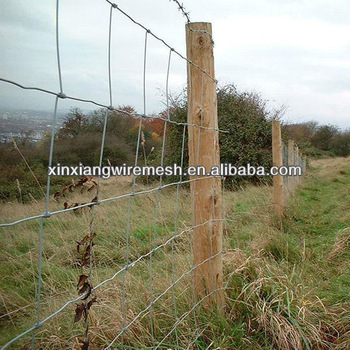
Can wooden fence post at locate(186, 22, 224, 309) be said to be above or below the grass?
above

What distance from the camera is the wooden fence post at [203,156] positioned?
2.48m

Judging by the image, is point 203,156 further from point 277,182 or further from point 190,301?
point 277,182

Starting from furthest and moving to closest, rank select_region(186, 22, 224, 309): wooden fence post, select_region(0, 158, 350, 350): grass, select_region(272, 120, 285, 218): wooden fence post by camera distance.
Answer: select_region(272, 120, 285, 218): wooden fence post
select_region(186, 22, 224, 309): wooden fence post
select_region(0, 158, 350, 350): grass

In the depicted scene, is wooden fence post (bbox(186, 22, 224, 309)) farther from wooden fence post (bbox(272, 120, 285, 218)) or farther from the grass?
wooden fence post (bbox(272, 120, 285, 218))

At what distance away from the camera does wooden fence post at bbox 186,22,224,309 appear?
248 cm

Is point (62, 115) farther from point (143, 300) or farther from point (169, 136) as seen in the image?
point (169, 136)

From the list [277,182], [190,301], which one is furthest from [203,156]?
[277,182]

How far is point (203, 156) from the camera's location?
2.51m

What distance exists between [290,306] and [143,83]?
166 centimetres

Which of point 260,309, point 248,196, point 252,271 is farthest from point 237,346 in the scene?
point 248,196

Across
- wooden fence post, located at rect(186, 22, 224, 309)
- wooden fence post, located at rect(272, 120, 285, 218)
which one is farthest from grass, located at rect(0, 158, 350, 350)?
wooden fence post, located at rect(272, 120, 285, 218)

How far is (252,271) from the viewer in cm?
282

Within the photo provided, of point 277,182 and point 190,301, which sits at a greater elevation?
point 277,182

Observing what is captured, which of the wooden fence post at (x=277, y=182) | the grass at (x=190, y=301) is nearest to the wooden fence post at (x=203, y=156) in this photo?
the grass at (x=190, y=301)
